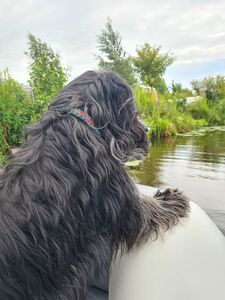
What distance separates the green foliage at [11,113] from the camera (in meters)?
4.59

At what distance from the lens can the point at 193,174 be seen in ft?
15.4

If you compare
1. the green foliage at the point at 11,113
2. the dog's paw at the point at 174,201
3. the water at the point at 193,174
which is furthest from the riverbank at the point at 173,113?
the dog's paw at the point at 174,201

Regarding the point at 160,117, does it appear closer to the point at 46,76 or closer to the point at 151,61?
the point at 46,76

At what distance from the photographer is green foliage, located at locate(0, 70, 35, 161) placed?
4586 millimetres

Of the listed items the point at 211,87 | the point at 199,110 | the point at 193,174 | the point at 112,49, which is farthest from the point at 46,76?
the point at 211,87

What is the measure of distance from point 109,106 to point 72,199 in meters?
0.46

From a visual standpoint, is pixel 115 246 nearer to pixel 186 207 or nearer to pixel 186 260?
pixel 186 260

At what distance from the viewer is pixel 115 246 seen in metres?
1.33

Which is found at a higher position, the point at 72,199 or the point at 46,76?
the point at 46,76

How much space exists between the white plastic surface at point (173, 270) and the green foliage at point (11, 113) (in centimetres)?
346

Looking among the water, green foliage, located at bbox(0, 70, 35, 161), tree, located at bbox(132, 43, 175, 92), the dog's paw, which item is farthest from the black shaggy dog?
tree, located at bbox(132, 43, 175, 92)

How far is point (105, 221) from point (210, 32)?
45.5ft

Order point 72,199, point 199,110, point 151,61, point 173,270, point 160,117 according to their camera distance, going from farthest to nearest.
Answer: point 151,61
point 199,110
point 160,117
point 173,270
point 72,199

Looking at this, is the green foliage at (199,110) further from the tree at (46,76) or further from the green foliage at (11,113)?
the green foliage at (11,113)
